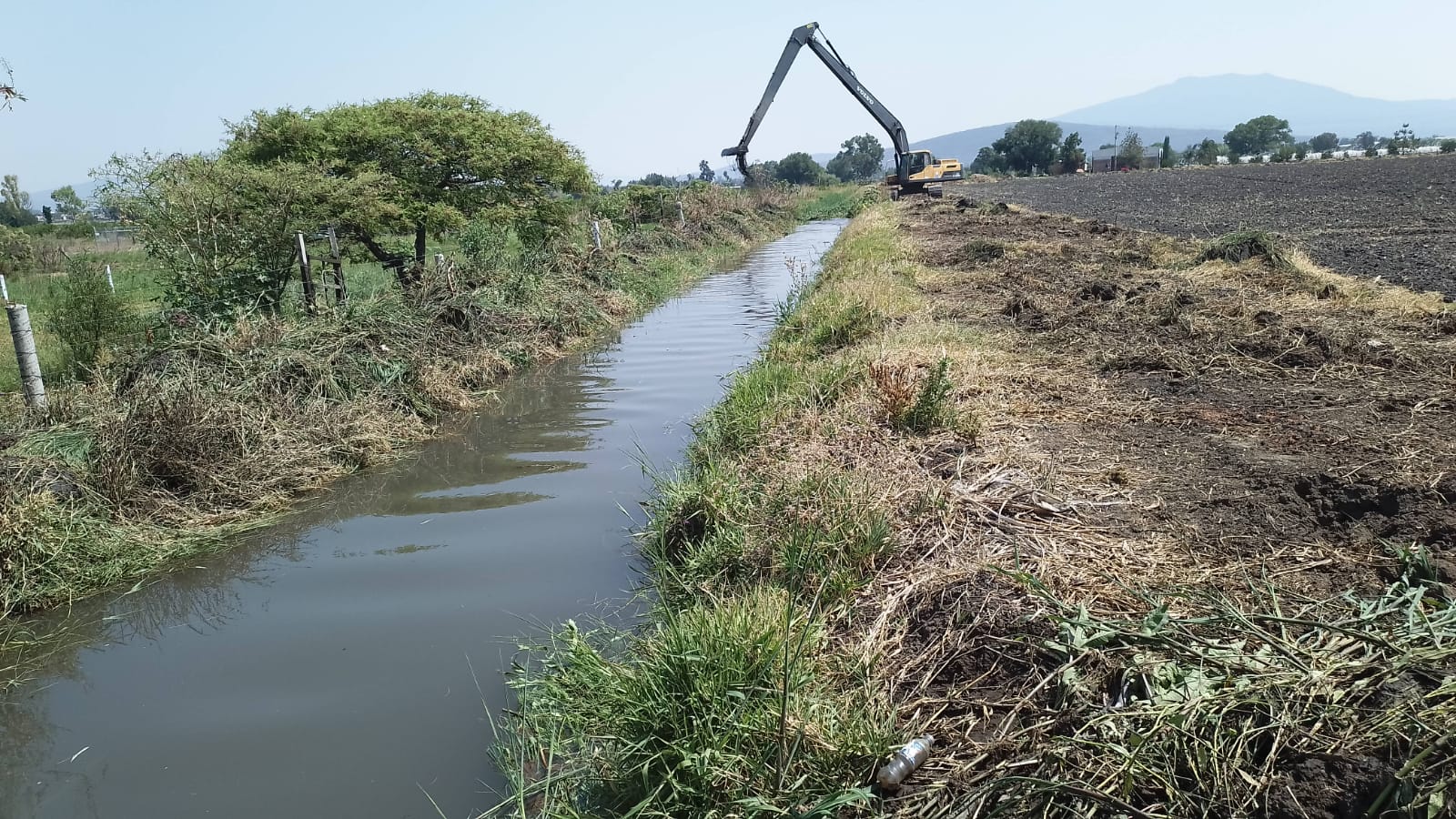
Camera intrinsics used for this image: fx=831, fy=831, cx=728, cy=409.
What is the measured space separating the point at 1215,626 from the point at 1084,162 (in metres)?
103

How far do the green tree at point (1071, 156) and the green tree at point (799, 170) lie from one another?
2825 cm

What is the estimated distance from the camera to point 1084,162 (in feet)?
309

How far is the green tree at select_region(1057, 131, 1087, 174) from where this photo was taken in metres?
94.2

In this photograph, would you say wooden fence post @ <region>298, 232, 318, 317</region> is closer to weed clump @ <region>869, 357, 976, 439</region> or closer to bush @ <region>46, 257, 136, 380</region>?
bush @ <region>46, 257, 136, 380</region>

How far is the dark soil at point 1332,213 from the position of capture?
12.1 m

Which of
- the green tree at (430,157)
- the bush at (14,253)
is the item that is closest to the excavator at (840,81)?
the green tree at (430,157)

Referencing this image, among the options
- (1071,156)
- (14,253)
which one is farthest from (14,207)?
(1071,156)

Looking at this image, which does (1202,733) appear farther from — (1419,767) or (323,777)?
(323,777)

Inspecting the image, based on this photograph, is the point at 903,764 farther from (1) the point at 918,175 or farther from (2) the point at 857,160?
(2) the point at 857,160

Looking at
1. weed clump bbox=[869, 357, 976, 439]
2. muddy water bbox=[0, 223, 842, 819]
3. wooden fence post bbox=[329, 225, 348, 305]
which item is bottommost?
muddy water bbox=[0, 223, 842, 819]

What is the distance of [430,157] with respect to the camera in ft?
39.5

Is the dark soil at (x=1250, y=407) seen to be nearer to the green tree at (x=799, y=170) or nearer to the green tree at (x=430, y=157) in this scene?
the green tree at (x=430, y=157)

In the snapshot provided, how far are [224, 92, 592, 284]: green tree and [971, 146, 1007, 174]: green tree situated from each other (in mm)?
107932

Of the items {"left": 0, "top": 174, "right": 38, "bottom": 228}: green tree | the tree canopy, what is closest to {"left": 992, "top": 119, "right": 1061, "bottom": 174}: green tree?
the tree canopy
